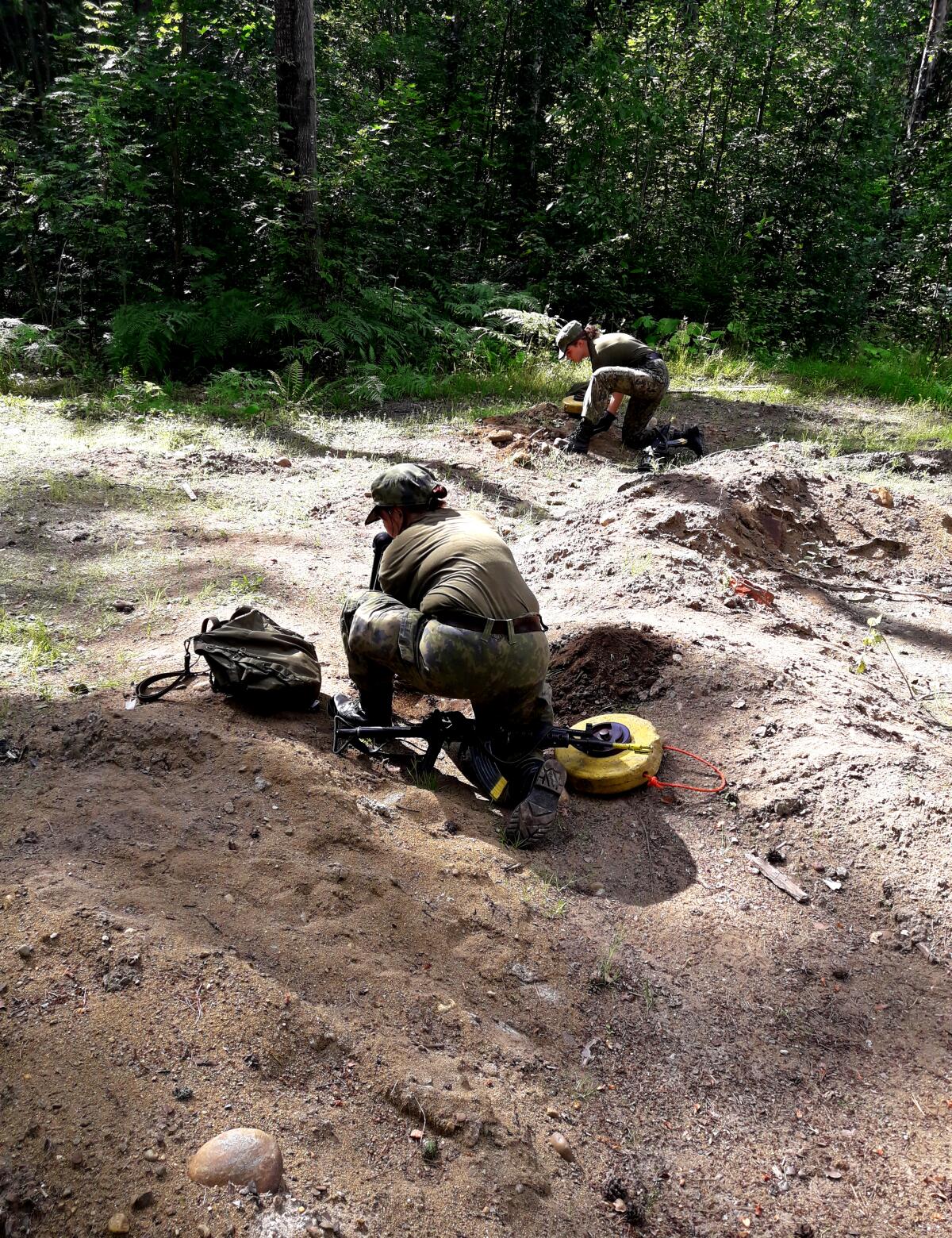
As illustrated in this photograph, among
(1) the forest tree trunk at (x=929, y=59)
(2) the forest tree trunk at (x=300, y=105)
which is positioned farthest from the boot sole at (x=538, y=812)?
(1) the forest tree trunk at (x=929, y=59)

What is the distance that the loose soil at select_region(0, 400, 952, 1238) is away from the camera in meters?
2.16

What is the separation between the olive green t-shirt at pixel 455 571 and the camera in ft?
12.0

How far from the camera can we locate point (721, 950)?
10.4 ft

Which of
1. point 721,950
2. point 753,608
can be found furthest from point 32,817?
point 753,608

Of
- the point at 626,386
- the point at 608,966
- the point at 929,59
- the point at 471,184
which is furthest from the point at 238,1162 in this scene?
the point at 929,59

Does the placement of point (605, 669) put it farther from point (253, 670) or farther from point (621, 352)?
point (621, 352)

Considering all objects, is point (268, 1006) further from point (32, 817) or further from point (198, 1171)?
point (32, 817)

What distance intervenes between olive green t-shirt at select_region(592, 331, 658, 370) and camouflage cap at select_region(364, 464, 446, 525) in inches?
229

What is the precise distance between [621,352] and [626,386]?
1.66ft

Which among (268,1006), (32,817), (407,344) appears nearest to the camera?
(268,1006)

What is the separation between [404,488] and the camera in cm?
395

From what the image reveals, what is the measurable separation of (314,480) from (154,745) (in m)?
4.72

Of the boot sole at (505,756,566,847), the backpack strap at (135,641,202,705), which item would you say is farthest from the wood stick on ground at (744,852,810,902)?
the backpack strap at (135,641,202,705)

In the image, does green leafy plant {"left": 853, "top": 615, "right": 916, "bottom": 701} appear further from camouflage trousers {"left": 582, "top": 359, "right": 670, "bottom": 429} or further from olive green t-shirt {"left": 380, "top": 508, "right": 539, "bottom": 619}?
camouflage trousers {"left": 582, "top": 359, "right": 670, "bottom": 429}
